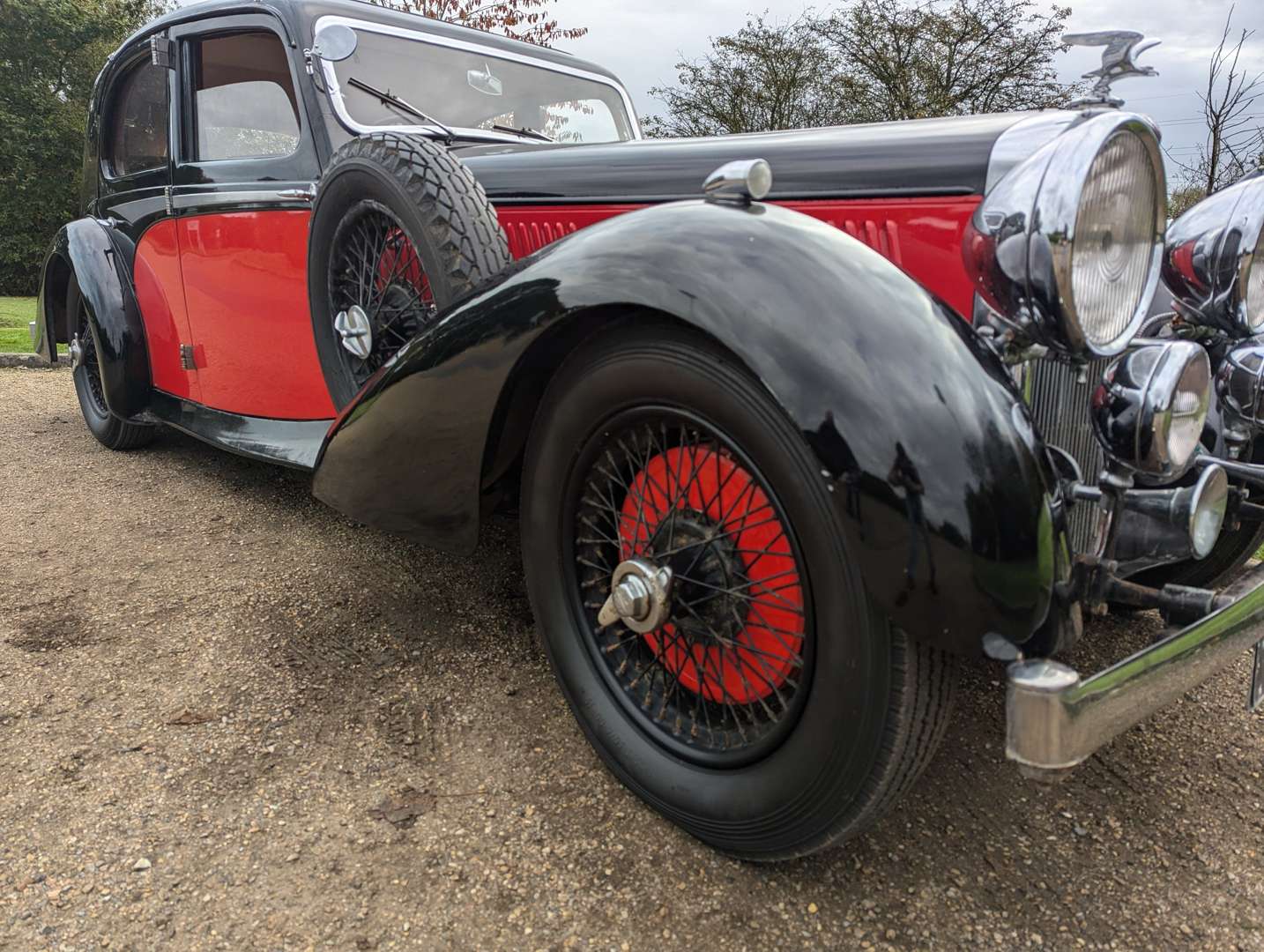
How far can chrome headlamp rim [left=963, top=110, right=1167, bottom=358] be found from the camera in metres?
1.17

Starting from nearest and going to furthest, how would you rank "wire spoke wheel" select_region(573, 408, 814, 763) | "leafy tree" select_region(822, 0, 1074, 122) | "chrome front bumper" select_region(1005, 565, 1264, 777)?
1. "chrome front bumper" select_region(1005, 565, 1264, 777)
2. "wire spoke wheel" select_region(573, 408, 814, 763)
3. "leafy tree" select_region(822, 0, 1074, 122)

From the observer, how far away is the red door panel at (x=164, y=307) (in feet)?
10.9

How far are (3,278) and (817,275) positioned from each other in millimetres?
16982

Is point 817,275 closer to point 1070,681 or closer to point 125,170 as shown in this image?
point 1070,681

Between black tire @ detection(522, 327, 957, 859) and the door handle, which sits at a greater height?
the door handle

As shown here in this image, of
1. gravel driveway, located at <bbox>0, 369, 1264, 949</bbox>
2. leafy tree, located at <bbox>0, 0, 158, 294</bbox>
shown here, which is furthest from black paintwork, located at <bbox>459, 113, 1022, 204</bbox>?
leafy tree, located at <bbox>0, 0, 158, 294</bbox>

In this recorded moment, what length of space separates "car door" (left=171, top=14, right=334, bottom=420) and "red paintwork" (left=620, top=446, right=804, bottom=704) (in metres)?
1.64

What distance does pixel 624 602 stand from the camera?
4.90 feet

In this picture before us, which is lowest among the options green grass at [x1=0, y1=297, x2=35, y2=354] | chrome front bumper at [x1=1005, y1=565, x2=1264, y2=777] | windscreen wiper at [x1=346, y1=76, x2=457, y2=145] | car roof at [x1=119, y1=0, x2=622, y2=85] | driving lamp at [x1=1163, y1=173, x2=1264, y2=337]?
green grass at [x1=0, y1=297, x2=35, y2=354]

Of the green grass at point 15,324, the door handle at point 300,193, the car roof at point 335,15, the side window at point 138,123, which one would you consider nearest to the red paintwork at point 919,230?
the door handle at point 300,193

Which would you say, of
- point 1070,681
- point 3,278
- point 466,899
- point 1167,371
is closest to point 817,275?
point 1167,371

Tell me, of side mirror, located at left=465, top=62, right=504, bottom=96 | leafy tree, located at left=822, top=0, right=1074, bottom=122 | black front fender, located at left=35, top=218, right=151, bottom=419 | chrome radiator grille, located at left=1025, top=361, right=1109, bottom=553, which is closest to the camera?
chrome radiator grille, located at left=1025, top=361, right=1109, bottom=553

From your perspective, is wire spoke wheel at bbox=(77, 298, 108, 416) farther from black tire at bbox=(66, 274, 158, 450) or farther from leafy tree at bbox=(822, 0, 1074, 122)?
leafy tree at bbox=(822, 0, 1074, 122)

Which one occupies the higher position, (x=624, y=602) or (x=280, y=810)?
(x=624, y=602)
